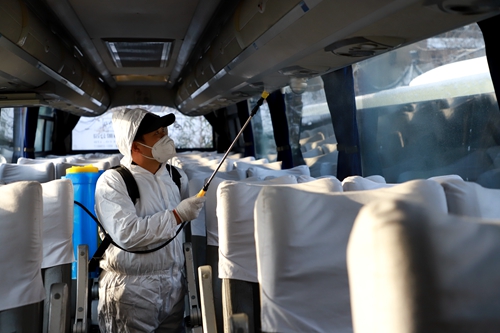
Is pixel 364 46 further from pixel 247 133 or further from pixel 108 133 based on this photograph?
pixel 108 133

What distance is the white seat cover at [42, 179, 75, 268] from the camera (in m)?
2.96

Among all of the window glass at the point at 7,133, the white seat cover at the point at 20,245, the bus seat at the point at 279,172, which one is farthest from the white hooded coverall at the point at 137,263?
the window glass at the point at 7,133

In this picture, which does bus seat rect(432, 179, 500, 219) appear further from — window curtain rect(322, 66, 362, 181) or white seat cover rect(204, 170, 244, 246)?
window curtain rect(322, 66, 362, 181)

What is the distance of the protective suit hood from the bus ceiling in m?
1.09

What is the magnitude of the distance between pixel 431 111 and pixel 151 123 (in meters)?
2.23

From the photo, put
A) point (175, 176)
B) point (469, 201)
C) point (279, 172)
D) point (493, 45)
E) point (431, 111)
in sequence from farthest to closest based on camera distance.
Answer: point (279, 172) < point (431, 111) < point (175, 176) < point (493, 45) < point (469, 201)

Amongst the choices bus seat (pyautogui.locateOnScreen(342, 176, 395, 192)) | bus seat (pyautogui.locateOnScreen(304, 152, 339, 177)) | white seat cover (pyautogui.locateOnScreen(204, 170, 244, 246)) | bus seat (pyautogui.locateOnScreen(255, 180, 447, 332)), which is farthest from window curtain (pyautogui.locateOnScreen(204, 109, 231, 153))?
bus seat (pyautogui.locateOnScreen(255, 180, 447, 332))

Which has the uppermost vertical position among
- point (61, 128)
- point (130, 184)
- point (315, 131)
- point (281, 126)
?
point (61, 128)

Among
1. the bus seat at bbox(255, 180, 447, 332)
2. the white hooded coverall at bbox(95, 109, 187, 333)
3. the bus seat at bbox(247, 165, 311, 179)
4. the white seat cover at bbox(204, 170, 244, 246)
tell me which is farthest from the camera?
the bus seat at bbox(247, 165, 311, 179)

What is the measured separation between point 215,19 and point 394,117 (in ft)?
9.05

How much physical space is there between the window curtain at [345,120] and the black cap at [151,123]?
2476 mm

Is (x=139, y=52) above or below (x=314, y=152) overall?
above

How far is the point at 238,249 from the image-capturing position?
2.64 meters

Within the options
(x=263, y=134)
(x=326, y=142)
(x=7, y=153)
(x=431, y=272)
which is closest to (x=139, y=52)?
(x=263, y=134)
